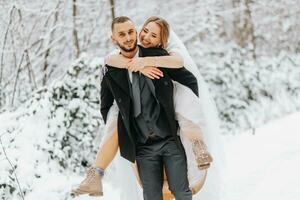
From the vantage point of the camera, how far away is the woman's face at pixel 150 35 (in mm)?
3418

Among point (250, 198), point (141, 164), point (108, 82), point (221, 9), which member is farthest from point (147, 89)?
point (221, 9)

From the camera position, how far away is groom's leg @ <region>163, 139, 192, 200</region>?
3449 mm

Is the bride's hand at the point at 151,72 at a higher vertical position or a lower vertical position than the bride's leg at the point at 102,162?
higher

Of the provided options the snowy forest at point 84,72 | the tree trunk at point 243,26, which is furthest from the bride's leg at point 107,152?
the tree trunk at point 243,26

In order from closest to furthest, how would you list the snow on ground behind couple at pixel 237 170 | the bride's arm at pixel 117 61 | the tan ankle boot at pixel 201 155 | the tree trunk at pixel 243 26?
the tan ankle boot at pixel 201 155 → the bride's arm at pixel 117 61 → the snow on ground behind couple at pixel 237 170 → the tree trunk at pixel 243 26

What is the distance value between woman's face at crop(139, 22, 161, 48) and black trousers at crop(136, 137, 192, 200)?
0.60 metres

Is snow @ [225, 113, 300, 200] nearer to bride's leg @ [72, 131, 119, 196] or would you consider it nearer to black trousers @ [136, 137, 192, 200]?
black trousers @ [136, 137, 192, 200]

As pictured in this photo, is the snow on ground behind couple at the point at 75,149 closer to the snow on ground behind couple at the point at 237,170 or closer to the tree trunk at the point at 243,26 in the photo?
the snow on ground behind couple at the point at 237,170

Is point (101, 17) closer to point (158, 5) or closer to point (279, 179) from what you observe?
point (158, 5)

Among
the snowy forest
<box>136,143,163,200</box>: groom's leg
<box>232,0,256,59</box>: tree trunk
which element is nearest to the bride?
<box>136,143,163,200</box>: groom's leg

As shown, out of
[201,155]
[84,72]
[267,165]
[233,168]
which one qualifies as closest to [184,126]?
[201,155]

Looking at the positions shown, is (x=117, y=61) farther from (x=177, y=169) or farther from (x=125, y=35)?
(x=177, y=169)

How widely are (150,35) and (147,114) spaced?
1.64 ft

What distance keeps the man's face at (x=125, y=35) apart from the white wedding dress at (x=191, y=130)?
29cm
